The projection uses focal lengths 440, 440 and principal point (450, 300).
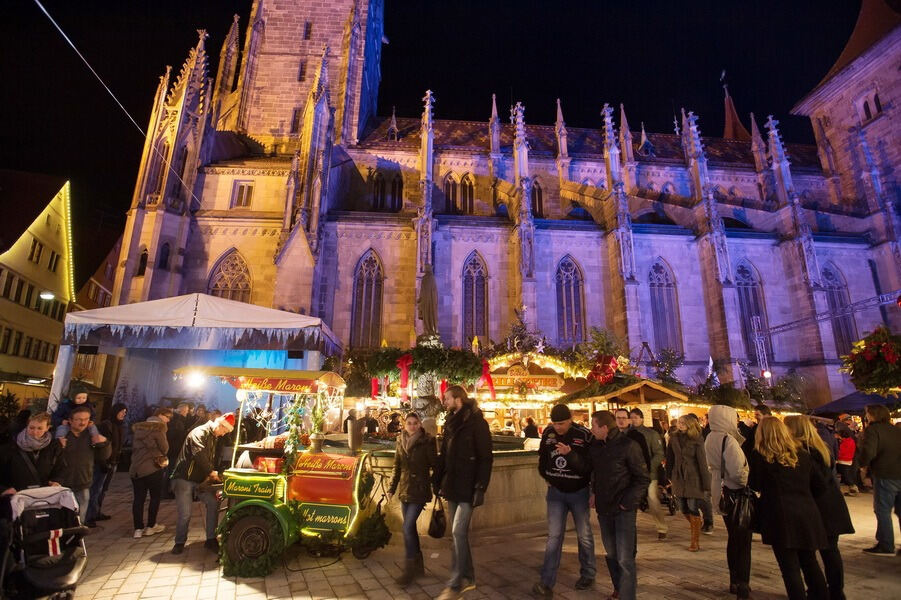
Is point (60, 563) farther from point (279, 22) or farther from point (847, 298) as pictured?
point (279, 22)

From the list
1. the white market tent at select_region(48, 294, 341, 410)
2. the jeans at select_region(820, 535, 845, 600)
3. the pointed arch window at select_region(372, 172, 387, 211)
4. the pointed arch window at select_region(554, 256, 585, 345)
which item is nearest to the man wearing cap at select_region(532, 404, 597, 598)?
the jeans at select_region(820, 535, 845, 600)

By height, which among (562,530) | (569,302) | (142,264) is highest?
(142,264)

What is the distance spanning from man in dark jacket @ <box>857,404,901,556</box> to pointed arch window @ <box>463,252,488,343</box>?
50.9ft

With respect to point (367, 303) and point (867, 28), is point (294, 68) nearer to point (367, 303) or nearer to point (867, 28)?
point (367, 303)

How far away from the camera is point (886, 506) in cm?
550

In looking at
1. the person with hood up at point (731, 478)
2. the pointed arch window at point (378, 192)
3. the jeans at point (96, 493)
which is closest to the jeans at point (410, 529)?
the person with hood up at point (731, 478)

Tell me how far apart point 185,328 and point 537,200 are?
2004cm

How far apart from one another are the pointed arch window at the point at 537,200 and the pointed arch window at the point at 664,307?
680cm

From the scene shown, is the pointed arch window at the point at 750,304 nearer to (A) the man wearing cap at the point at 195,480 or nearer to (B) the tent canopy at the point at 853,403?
(B) the tent canopy at the point at 853,403

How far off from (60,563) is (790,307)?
26767 millimetres

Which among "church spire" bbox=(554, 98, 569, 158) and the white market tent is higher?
"church spire" bbox=(554, 98, 569, 158)

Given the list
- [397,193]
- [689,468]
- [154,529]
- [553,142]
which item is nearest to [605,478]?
[689,468]

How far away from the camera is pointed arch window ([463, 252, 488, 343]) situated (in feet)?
68.6

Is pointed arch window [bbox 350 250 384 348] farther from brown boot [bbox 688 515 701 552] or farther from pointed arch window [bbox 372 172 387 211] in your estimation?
brown boot [bbox 688 515 701 552]
